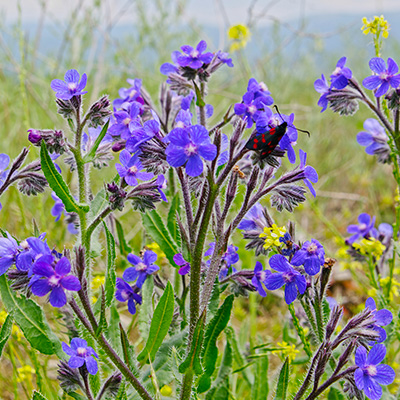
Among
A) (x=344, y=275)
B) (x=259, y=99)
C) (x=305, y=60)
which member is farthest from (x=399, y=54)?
(x=259, y=99)

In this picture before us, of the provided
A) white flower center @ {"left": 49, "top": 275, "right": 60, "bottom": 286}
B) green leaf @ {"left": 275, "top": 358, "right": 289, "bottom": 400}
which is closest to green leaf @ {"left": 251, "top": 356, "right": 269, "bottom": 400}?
green leaf @ {"left": 275, "top": 358, "right": 289, "bottom": 400}

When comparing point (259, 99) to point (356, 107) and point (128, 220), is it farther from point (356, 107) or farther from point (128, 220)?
point (128, 220)

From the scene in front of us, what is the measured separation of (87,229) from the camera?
5.84 ft

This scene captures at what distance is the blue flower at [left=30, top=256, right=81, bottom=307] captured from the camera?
4.81 ft

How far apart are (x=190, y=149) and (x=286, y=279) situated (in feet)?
1.91

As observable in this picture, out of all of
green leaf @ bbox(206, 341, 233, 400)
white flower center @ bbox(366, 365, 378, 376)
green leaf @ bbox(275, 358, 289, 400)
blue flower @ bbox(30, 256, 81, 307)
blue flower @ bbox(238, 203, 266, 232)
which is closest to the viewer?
blue flower @ bbox(30, 256, 81, 307)

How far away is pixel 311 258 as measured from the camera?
66.9 inches

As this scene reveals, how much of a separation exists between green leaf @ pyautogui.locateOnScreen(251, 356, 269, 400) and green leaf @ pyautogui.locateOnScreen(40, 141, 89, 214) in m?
1.14

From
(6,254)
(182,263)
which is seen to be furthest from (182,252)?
(6,254)

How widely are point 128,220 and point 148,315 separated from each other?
276 centimetres

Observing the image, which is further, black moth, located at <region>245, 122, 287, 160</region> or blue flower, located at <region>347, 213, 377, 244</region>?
blue flower, located at <region>347, 213, 377, 244</region>

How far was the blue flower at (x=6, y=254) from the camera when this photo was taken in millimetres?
1594

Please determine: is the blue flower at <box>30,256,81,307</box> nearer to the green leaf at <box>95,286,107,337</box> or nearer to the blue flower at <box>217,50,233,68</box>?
the green leaf at <box>95,286,107,337</box>

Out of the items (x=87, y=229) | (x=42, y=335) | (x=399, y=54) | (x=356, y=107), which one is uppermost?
(x=399, y=54)
